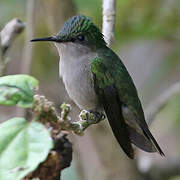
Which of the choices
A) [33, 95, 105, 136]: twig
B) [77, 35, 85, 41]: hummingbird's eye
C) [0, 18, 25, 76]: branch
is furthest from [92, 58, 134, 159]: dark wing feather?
[33, 95, 105, 136]: twig

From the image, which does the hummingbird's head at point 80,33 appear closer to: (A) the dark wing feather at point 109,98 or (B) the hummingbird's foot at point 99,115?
(A) the dark wing feather at point 109,98

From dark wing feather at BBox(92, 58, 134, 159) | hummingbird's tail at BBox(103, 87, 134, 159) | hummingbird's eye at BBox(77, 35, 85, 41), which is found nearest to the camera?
hummingbird's tail at BBox(103, 87, 134, 159)

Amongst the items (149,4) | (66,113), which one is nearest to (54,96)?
(149,4)

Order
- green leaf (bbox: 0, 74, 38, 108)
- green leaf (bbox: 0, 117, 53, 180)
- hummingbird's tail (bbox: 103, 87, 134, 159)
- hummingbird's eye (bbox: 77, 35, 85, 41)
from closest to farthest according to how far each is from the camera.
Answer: green leaf (bbox: 0, 117, 53, 180) < green leaf (bbox: 0, 74, 38, 108) < hummingbird's tail (bbox: 103, 87, 134, 159) < hummingbird's eye (bbox: 77, 35, 85, 41)

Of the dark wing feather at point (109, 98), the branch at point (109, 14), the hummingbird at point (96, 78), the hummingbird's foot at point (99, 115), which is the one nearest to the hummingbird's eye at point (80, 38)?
the hummingbird at point (96, 78)

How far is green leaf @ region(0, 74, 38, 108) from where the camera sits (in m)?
1.23

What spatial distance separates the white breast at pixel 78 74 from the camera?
310 cm

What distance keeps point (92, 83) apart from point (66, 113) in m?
1.77

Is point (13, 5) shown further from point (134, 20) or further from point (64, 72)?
point (64, 72)

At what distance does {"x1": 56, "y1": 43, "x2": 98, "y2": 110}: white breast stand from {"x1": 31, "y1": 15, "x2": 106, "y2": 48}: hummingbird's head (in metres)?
0.06

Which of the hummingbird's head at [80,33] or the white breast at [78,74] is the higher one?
the hummingbird's head at [80,33]

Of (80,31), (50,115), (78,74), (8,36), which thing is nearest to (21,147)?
(50,115)

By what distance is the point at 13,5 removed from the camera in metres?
4.91

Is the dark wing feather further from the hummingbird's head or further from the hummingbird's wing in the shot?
the hummingbird's head
